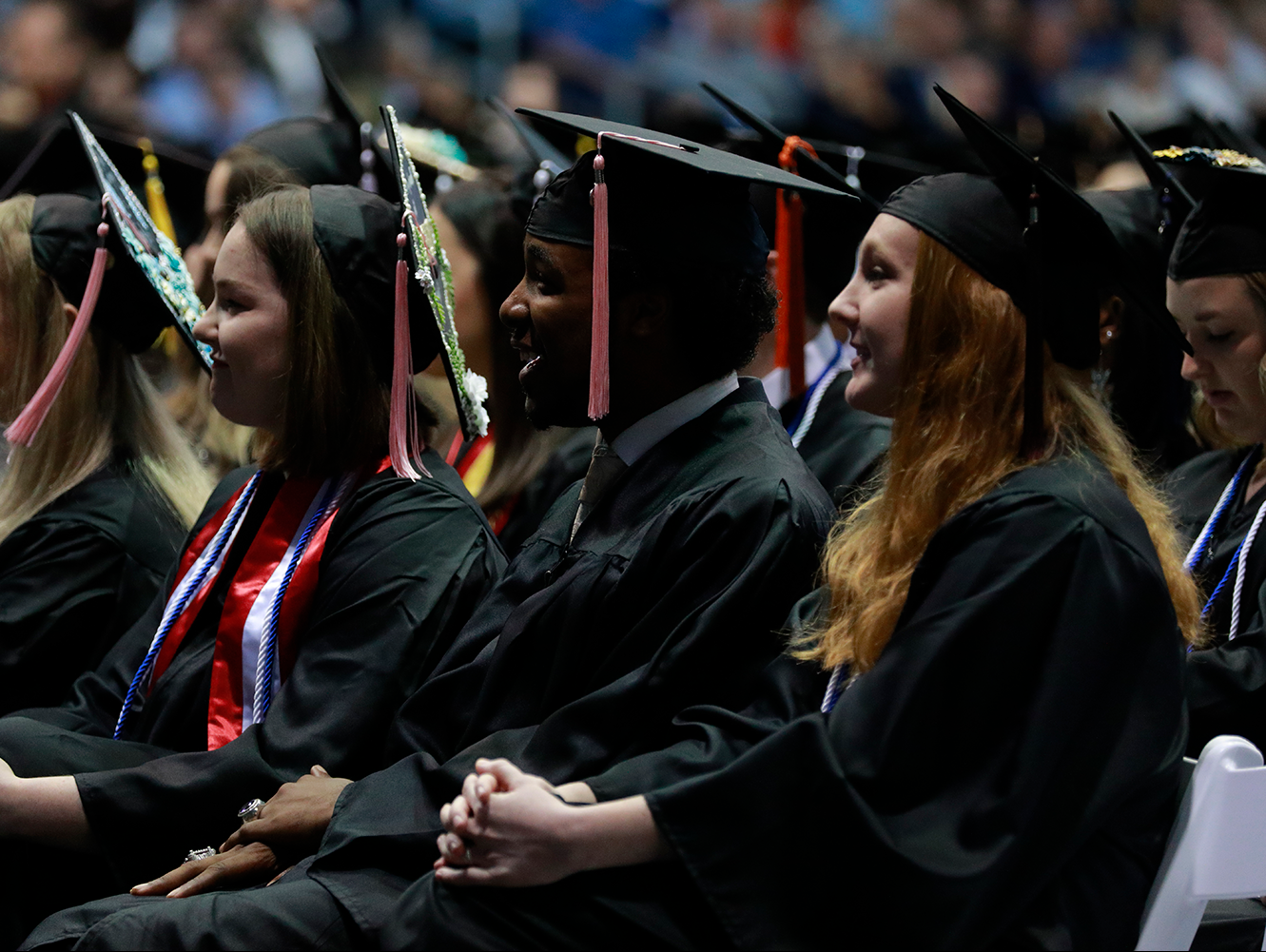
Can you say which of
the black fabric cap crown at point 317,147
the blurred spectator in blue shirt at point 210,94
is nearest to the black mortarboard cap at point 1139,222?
the black fabric cap crown at point 317,147

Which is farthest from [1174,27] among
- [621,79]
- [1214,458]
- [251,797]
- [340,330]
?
[251,797]

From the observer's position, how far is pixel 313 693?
2.58 meters

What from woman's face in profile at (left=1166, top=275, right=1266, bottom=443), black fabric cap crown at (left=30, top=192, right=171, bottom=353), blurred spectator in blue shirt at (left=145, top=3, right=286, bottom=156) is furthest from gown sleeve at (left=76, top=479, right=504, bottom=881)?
blurred spectator in blue shirt at (left=145, top=3, right=286, bottom=156)

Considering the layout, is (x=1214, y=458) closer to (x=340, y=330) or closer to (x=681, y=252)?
(x=681, y=252)

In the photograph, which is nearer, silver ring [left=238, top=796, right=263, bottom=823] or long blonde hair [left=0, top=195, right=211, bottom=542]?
silver ring [left=238, top=796, right=263, bottom=823]

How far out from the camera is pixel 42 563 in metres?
3.11

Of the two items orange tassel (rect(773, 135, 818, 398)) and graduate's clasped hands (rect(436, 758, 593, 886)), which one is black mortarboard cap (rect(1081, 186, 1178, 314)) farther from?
graduate's clasped hands (rect(436, 758, 593, 886))

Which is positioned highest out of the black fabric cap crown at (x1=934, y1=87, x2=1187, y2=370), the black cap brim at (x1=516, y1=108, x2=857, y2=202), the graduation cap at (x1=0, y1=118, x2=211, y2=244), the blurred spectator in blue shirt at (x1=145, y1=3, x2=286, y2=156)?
the blurred spectator in blue shirt at (x1=145, y1=3, x2=286, y2=156)

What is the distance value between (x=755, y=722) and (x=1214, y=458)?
162cm

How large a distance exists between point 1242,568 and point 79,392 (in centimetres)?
245

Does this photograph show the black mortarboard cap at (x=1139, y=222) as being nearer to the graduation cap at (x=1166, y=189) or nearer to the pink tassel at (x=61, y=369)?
the graduation cap at (x=1166, y=189)

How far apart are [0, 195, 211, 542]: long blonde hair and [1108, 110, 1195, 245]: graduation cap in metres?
2.20

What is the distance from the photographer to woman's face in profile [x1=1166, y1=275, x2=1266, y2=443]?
2.80 metres

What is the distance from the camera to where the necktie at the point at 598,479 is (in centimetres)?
248
